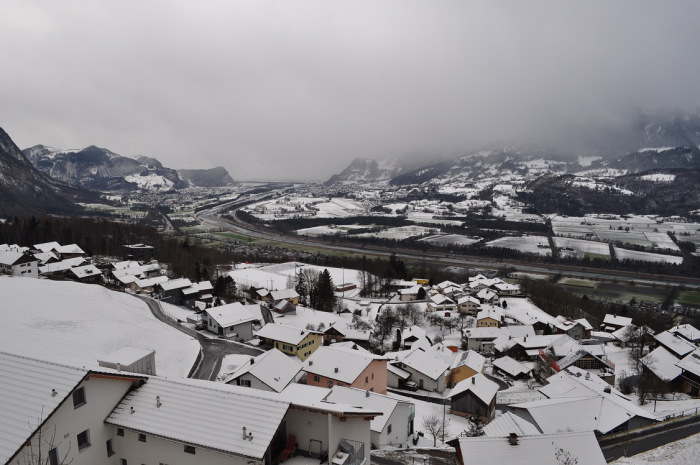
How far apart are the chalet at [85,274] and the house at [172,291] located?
803 cm

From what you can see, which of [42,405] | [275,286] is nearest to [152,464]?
[42,405]

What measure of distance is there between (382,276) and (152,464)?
5581 cm

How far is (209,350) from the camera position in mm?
29422

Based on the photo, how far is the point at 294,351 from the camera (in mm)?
31500

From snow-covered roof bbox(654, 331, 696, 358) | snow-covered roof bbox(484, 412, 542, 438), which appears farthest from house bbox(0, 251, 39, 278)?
snow-covered roof bbox(654, 331, 696, 358)

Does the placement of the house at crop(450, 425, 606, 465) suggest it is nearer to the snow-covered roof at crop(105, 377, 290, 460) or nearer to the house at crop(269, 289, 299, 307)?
the snow-covered roof at crop(105, 377, 290, 460)

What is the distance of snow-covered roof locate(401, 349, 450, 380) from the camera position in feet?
99.1

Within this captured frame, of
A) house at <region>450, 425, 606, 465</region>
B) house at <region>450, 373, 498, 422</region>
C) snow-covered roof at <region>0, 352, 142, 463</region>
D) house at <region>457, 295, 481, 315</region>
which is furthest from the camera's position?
house at <region>457, 295, 481, 315</region>

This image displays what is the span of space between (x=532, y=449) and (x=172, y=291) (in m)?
39.1

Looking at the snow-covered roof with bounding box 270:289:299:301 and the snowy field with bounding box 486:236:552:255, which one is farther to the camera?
the snowy field with bounding box 486:236:552:255

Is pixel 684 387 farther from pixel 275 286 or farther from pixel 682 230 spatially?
pixel 682 230

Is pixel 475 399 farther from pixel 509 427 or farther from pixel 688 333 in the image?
pixel 688 333

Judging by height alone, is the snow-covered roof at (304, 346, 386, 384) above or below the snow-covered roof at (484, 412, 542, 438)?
above

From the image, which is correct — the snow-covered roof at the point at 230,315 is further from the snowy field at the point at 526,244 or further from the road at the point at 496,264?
the snowy field at the point at 526,244
